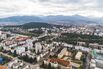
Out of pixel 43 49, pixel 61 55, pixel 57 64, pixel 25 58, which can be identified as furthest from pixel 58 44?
pixel 57 64

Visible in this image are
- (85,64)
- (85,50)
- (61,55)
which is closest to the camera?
(85,64)

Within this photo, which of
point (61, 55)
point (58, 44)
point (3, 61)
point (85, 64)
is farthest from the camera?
point (58, 44)

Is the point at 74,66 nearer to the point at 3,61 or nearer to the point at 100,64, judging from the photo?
the point at 100,64

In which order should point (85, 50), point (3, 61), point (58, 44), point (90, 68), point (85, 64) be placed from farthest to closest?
point (58, 44)
point (85, 50)
point (3, 61)
point (85, 64)
point (90, 68)

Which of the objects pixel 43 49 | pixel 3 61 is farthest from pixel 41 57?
pixel 3 61

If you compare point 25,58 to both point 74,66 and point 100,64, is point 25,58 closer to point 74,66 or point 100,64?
point 74,66

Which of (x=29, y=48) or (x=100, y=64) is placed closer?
(x=100, y=64)

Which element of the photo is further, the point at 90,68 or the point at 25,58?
the point at 25,58

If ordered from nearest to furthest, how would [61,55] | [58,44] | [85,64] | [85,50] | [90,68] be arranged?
[90,68] → [85,64] → [61,55] → [85,50] → [58,44]

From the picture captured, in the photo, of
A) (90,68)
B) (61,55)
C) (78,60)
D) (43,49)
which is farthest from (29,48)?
(90,68)
